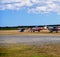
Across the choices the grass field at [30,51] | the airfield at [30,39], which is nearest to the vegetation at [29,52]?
the grass field at [30,51]

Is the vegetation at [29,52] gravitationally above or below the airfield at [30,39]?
above

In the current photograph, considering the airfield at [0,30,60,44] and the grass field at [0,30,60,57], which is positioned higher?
the grass field at [0,30,60,57]

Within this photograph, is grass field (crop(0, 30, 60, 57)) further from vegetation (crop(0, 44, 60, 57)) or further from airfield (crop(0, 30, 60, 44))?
airfield (crop(0, 30, 60, 44))

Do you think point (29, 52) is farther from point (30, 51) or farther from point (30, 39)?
point (30, 39)

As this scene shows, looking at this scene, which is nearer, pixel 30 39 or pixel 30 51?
pixel 30 51

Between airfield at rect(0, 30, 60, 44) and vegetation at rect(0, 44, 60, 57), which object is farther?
airfield at rect(0, 30, 60, 44)

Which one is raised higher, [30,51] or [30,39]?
[30,51]

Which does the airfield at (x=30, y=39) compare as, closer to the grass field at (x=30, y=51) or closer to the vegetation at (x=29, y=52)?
the grass field at (x=30, y=51)

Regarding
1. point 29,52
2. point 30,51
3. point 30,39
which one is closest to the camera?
point 29,52

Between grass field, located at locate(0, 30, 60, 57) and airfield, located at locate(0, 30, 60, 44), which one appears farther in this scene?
airfield, located at locate(0, 30, 60, 44)

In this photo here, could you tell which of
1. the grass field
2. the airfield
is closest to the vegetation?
the grass field

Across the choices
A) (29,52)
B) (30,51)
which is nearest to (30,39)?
(30,51)

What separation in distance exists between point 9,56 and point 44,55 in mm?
2142

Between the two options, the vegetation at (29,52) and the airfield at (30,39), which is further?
the airfield at (30,39)
